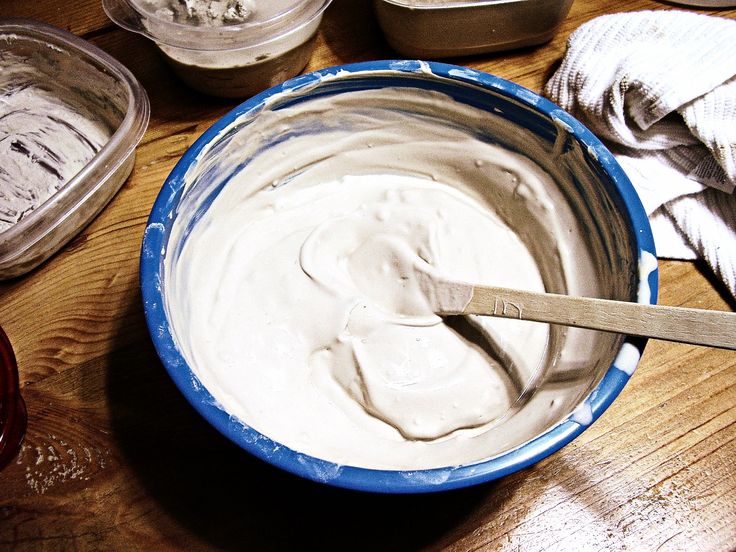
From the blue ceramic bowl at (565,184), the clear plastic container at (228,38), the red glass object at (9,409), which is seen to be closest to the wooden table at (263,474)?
the red glass object at (9,409)

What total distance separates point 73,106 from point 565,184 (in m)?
→ 0.73

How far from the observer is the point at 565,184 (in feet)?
2.27

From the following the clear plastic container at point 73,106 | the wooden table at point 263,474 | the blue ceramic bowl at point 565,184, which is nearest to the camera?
the blue ceramic bowl at point 565,184

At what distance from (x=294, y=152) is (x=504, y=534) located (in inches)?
19.5

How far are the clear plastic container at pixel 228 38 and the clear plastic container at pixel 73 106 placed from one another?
0.22 ft

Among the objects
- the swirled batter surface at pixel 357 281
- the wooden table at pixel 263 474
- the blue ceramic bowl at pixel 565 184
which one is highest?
the blue ceramic bowl at pixel 565 184

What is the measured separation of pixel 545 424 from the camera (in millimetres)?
559

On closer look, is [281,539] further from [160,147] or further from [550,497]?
[160,147]

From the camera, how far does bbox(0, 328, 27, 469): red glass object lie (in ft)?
2.11

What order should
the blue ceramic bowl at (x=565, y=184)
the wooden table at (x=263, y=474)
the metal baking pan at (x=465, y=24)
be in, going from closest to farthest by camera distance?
the blue ceramic bowl at (x=565, y=184) → the wooden table at (x=263, y=474) → the metal baking pan at (x=465, y=24)

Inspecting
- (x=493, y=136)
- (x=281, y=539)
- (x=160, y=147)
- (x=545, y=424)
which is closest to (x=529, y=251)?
(x=493, y=136)

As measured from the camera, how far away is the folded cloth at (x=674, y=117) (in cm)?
77

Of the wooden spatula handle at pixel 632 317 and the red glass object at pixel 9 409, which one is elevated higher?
the wooden spatula handle at pixel 632 317

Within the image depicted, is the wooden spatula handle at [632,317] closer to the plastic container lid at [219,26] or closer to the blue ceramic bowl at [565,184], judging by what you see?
the blue ceramic bowl at [565,184]
